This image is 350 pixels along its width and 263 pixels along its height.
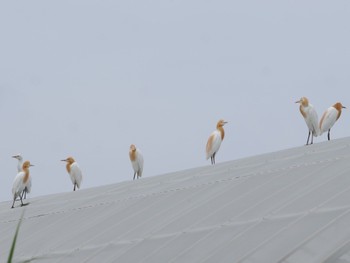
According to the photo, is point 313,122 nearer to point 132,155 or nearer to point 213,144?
point 213,144

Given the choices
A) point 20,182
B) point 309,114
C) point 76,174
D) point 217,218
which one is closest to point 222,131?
point 309,114

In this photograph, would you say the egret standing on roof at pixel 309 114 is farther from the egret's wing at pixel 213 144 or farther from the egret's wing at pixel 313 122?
the egret's wing at pixel 213 144

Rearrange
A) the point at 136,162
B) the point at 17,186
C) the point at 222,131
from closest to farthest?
the point at 17,186 → the point at 222,131 → the point at 136,162

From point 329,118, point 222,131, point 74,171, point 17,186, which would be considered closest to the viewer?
point 329,118

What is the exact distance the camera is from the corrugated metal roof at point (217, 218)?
10711 mm

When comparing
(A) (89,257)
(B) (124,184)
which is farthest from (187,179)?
(A) (89,257)

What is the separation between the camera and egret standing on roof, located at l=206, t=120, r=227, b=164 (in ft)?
93.4

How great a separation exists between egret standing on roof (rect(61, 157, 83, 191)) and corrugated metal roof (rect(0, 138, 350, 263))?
9.64 metres

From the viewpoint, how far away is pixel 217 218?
1337 cm

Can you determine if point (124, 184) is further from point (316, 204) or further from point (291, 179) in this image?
point (316, 204)

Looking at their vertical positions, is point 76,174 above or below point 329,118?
below

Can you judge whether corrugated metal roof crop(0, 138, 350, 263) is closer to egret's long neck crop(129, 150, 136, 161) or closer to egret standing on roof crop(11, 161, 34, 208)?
egret standing on roof crop(11, 161, 34, 208)

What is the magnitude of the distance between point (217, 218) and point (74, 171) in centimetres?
1865

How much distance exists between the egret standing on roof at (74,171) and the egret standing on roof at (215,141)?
4937 millimetres
